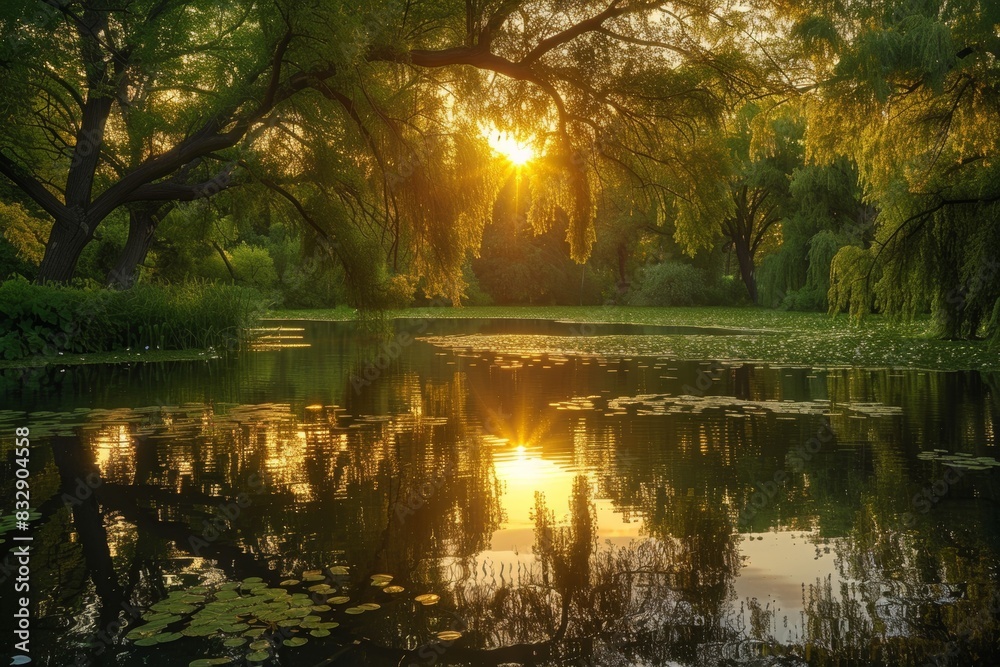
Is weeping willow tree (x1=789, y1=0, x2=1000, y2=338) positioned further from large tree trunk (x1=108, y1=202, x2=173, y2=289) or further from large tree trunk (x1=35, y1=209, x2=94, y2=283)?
large tree trunk (x1=108, y1=202, x2=173, y2=289)

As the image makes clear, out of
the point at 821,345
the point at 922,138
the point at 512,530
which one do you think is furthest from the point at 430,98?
the point at 821,345

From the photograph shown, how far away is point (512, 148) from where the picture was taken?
1552cm

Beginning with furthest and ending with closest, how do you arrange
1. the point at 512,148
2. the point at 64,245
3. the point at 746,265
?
the point at 746,265, the point at 64,245, the point at 512,148

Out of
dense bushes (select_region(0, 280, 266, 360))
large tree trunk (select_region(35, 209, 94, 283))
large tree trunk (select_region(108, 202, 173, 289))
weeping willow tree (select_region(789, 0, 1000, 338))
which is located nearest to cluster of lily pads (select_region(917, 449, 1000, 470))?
weeping willow tree (select_region(789, 0, 1000, 338))

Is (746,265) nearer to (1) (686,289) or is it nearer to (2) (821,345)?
(1) (686,289)

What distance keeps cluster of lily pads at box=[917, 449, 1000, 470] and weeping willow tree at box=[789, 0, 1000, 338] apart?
243 inches

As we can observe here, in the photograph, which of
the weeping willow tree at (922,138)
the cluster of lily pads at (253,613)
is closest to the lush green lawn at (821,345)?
the weeping willow tree at (922,138)

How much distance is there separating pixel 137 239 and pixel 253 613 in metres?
27.2

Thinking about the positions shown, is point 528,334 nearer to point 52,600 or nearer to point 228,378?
point 228,378

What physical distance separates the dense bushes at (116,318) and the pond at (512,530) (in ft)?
23.5

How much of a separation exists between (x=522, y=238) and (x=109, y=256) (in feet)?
127

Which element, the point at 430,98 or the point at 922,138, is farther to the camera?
the point at 922,138

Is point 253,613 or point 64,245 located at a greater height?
point 64,245

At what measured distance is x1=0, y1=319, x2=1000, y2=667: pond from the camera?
4797 millimetres
